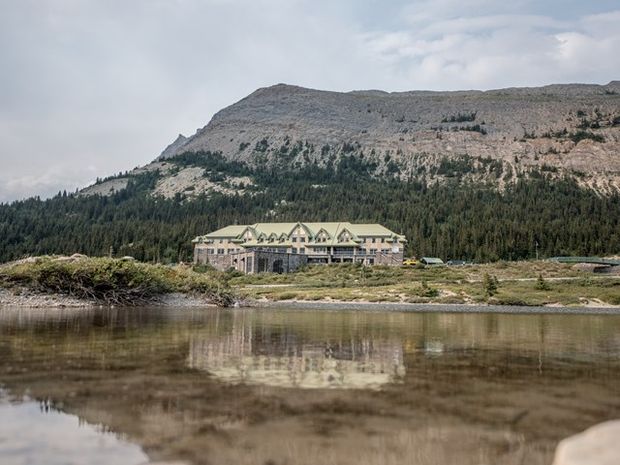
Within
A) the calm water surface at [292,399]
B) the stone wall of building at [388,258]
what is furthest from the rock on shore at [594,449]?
the stone wall of building at [388,258]

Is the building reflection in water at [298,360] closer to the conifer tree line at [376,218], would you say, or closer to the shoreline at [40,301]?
the shoreline at [40,301]

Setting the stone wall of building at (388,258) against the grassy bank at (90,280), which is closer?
the grassy bank at (90,280)

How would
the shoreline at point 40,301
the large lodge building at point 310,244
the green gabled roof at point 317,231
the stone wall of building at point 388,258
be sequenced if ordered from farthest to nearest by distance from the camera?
the green gabled roof at point 317,231 → the large lodge building at point 310,244 → the stone wall of building at point 388,258 → the shoreline at point 40,301

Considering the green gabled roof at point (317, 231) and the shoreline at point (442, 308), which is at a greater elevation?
the green gabled roof at point (317, 231)

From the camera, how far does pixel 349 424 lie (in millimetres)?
9180

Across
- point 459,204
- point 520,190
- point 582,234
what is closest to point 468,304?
point 582,234

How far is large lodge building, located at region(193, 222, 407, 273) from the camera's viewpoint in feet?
355

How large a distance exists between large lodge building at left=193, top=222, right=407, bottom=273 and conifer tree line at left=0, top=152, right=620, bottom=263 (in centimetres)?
1103

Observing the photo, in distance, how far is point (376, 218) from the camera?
149 metres

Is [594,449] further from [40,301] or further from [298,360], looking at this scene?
[40,301]

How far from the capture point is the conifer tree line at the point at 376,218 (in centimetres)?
11725

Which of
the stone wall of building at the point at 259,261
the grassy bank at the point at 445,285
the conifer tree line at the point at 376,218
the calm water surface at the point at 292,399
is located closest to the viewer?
the calm water surface at the point at 292,399

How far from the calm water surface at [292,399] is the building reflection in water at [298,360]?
6cm

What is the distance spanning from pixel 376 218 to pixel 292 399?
139 metres
